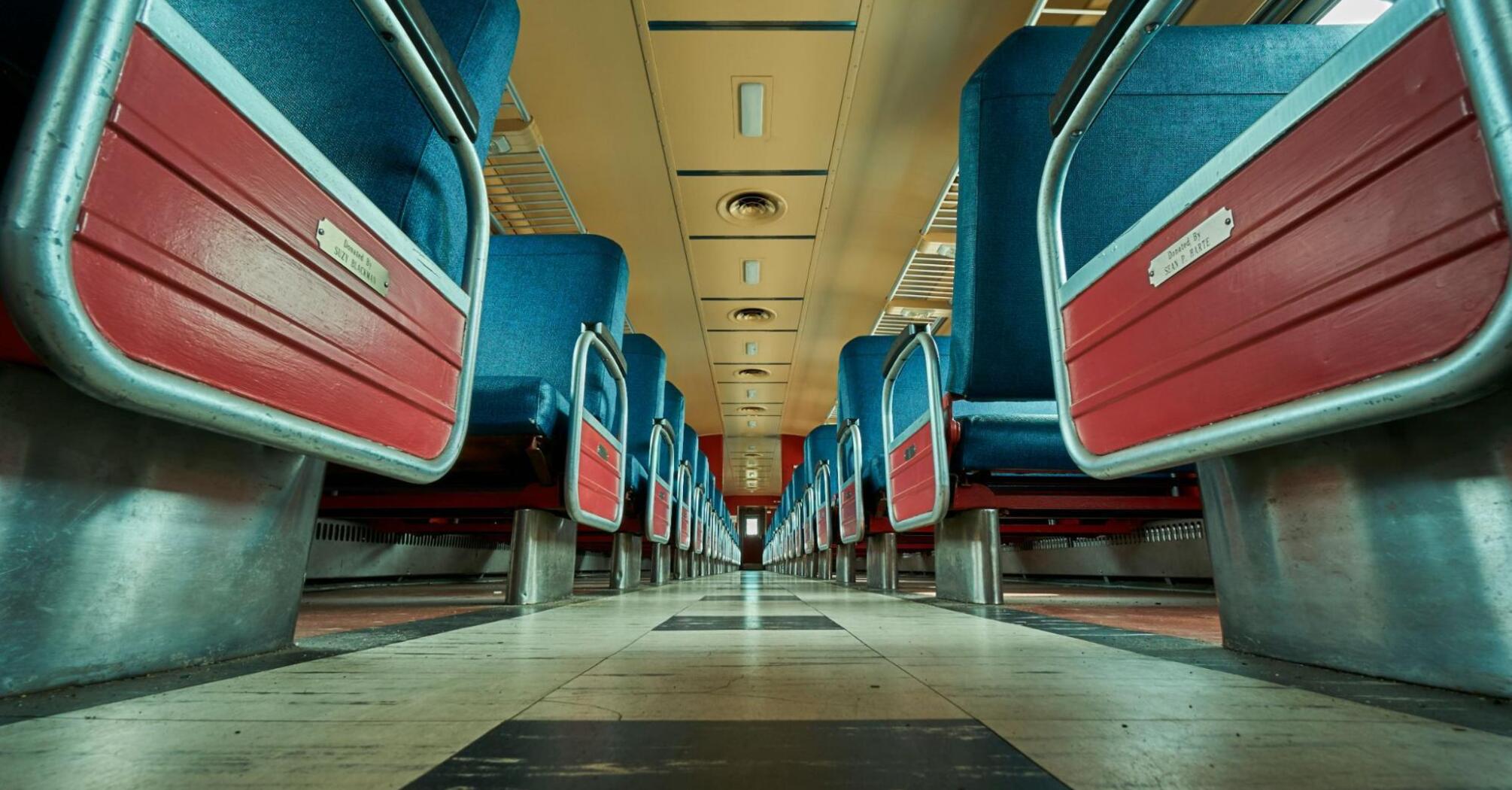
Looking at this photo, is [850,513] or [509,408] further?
[850,513]

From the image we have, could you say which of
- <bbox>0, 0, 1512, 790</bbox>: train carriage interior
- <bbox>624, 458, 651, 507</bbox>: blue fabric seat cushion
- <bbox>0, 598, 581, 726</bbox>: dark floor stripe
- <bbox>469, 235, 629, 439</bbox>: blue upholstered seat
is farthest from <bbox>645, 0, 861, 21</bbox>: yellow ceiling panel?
<bbox>0, 598, 581, 726</bbox>: dark floor stripe

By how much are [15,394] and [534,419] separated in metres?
1.07

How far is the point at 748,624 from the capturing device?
1590 millimetres

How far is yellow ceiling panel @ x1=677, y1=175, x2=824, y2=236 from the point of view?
4.85 m

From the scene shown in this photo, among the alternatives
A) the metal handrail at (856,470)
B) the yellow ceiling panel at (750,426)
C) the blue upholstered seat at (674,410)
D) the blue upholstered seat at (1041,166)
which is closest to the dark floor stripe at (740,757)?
the blue upholstered seat at (1041,166)

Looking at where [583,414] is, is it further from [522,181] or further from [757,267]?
[757,267]

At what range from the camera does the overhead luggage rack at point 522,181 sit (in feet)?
13.4

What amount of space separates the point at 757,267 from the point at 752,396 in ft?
15.7

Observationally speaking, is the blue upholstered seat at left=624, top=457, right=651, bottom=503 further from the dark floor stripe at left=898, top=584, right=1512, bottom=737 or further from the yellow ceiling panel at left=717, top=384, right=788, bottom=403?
the yellow ceiling panel at left=717, top=384, right=788, bottom=403

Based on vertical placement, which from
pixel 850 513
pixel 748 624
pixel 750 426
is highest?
pixel 750 426

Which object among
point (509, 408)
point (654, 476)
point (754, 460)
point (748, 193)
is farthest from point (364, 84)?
point (754, 460)

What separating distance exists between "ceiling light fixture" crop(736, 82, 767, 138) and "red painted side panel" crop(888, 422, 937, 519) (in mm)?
2590

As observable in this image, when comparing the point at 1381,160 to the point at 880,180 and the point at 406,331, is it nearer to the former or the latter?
the point at 406,331

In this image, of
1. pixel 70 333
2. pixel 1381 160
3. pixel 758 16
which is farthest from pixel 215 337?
pixel 758 16
